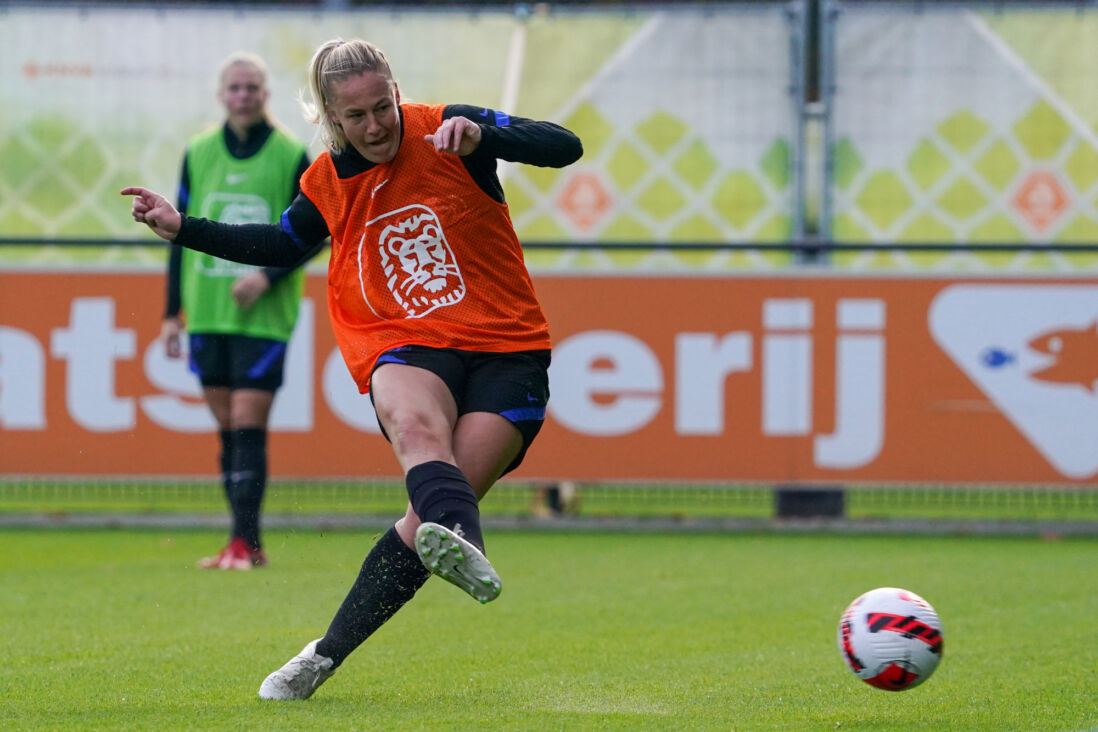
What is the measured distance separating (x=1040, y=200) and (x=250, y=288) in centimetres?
727

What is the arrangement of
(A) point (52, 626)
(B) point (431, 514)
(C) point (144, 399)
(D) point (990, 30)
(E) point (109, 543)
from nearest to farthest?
(B) point (431, 514) → (A) point (52, 626) → (E) point (109, 543) → (C) point (144, 399) → (D) point (990, 30)

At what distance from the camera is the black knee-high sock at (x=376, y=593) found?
4.50 metres

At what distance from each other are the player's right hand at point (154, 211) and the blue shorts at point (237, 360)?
3.32m

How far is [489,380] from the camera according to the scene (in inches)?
179

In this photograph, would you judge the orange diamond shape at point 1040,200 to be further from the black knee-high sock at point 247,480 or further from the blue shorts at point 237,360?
the black knee-high sock at point 247,480

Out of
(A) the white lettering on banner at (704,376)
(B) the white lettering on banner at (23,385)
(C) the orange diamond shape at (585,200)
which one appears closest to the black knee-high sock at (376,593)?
(A) the white lettering on banner at (704,376)

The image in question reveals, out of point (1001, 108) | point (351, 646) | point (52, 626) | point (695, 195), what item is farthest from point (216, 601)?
point (1001, 108)

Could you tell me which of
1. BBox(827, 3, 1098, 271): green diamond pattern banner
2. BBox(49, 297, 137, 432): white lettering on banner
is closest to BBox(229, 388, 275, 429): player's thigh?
BBox(49, 297, 137, 432): white lettering on banner

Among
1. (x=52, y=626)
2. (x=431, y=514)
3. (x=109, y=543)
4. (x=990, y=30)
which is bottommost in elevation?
(x=109, y=543)

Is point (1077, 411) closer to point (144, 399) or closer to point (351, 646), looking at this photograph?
point (144, 399)

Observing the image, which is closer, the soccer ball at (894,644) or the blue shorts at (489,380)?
the soccer ball at (894,644)

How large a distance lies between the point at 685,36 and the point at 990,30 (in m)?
2.36

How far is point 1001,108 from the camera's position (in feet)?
43.0

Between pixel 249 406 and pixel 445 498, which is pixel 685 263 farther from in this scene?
pixel 445 498
